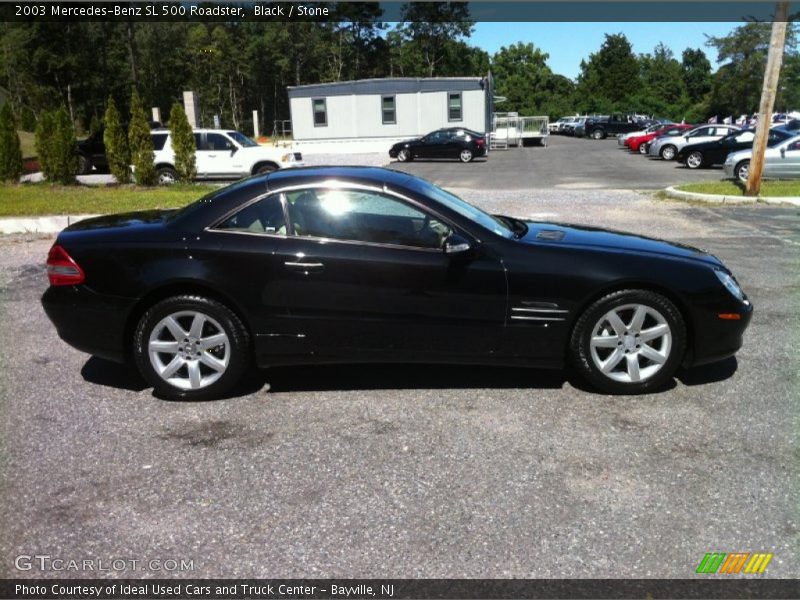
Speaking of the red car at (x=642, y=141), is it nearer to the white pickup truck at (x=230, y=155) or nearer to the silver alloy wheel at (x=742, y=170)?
the silver alloy wheel at (x=742, y=170)

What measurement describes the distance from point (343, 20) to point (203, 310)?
77.5 meters

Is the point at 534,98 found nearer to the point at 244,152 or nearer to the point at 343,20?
the point at 343,20

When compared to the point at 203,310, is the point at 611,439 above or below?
below

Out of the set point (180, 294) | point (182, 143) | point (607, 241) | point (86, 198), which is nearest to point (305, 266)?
point (180, 294)

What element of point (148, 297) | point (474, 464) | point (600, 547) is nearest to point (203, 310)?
point (148, 297)

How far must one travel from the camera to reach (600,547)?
286 centimetres

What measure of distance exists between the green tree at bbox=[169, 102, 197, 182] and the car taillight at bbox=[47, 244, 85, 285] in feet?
41.1

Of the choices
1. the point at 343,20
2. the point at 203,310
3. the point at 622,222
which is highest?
the point at 343,20

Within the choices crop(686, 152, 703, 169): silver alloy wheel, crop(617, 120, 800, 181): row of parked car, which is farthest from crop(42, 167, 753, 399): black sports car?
crop(686, 152, 703, 169): silver alloy wheel

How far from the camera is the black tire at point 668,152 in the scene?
2836cm

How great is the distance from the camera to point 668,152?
28.6m

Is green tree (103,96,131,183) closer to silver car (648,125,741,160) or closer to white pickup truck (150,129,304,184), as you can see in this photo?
white pickup truck (150,129,304,184)

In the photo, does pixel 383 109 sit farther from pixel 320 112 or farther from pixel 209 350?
pixel 209 350

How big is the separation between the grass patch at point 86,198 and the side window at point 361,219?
8.75 metres
